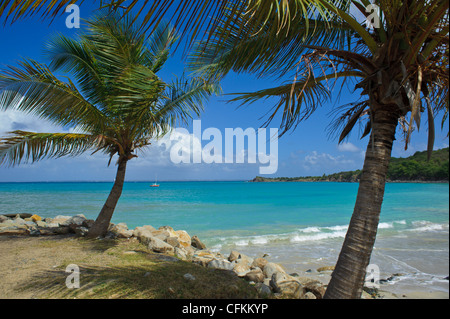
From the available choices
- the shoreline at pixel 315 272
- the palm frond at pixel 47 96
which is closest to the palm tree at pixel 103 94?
the palm frond at pixel 47 96

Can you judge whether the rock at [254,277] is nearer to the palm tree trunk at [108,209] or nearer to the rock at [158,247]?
the rock at [158,247]

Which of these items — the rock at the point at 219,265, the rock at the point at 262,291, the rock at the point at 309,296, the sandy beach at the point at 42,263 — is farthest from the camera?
the rock at the point at 219,265

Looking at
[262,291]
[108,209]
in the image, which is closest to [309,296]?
[262,291]

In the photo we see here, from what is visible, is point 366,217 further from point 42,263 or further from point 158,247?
point 42,263

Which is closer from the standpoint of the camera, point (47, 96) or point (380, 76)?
point (380, 76)

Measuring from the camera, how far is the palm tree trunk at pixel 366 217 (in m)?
2.76

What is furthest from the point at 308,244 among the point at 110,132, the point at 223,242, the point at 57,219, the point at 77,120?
the point at 57,219

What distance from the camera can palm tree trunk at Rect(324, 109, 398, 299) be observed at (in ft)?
9.07

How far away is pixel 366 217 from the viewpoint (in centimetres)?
277

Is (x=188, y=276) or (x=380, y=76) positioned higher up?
(x=380, y=76)

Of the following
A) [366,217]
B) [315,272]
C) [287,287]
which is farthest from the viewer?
[315,272]

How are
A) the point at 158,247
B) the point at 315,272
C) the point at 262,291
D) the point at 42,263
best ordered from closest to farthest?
1. the point at 262,291
2. the point at 42,263
3. the point at 158,247
4. the point at 315,272

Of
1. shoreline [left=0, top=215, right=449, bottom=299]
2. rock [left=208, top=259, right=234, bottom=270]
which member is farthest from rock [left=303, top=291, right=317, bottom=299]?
rock [left=208, top=259, right=234, bottom=270]

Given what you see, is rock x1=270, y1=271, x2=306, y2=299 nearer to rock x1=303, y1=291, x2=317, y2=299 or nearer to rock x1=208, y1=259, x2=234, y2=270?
rock x1=303, y1=291, x2=317, y2=299
